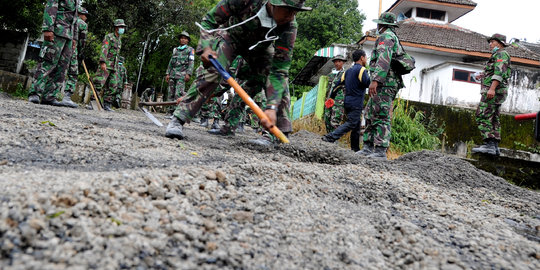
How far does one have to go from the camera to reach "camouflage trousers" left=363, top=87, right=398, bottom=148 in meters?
4.86

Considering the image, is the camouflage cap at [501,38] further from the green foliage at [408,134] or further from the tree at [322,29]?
the tree at [322,29]

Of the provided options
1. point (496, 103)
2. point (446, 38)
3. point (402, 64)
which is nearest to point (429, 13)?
point (446, 38)

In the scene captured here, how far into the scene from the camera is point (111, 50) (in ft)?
28.3

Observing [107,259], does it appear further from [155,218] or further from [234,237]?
[234,237]

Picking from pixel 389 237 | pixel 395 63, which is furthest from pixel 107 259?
pixel 395 63

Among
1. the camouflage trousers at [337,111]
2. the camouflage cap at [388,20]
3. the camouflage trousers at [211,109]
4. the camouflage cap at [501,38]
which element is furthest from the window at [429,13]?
the camouflage cap at [388,20]

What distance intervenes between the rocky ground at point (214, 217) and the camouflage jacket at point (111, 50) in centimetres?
623

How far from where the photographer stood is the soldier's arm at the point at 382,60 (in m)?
4.78

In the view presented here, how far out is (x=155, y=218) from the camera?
132cm

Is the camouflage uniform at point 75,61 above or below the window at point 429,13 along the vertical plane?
below

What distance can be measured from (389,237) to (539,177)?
4.88 metres

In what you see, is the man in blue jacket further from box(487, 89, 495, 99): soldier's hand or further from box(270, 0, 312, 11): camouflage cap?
box(270, 0, 312, 11): camouflage cap

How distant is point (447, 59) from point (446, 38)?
1.23 meters

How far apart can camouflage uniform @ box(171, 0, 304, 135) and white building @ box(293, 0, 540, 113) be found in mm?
9514
